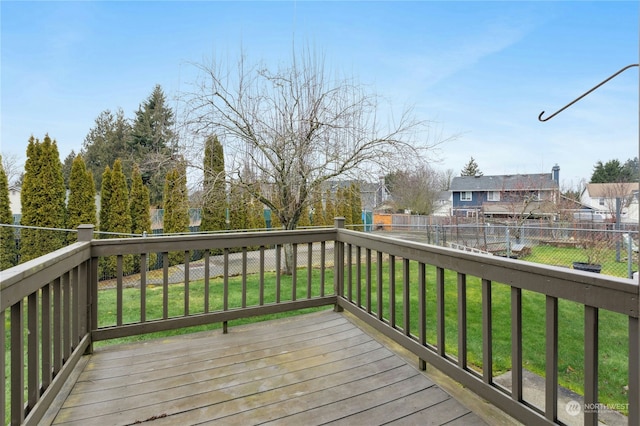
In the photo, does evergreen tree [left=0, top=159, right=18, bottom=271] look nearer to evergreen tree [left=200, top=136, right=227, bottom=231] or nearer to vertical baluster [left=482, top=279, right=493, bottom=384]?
evergreen tree [left=200, top=136, right=227, bottom=231]

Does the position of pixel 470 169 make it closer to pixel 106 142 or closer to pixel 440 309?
pixel 106 142

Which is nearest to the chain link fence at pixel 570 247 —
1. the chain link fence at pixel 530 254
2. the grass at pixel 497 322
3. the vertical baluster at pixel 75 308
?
the chain link fence at pixel 530 254

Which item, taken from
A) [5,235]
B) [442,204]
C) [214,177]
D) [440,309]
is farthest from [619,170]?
[442,204]

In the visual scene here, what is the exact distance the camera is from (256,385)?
1949 millimetres

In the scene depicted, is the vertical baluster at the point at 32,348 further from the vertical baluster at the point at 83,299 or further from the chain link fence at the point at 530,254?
the chain link fence at the point at 530,254

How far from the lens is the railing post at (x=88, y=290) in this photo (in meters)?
2.23

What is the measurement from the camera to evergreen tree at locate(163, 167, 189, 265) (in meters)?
6.04

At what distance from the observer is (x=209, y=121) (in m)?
5.82

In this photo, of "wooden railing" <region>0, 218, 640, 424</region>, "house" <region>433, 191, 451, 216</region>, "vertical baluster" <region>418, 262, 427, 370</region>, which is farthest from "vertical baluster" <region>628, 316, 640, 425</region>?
"house" <region>433, 191, 451, 216</region>

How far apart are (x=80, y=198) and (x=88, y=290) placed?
6.40 metres

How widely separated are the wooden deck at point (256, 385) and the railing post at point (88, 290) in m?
0.21

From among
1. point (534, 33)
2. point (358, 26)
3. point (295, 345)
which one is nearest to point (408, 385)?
point (295, 345)

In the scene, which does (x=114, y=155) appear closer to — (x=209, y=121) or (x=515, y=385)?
(x=209, y=121)

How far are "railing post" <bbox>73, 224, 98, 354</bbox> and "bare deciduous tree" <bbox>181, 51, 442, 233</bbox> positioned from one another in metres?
3.61
